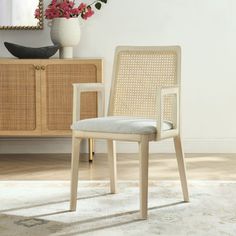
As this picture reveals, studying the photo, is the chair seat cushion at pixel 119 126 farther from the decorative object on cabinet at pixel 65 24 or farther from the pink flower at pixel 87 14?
the pink flower at pixel 87 14

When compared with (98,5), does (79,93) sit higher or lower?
lower

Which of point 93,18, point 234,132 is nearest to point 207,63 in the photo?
point 234,132

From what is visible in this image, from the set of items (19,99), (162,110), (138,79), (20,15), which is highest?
(20,15)

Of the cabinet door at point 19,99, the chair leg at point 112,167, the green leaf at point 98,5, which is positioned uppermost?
the green leaf at point 98,5

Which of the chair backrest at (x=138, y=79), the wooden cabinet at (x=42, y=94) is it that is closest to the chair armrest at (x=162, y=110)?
the chair backrest at (x=138, y=79)

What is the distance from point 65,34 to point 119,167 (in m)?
1.01

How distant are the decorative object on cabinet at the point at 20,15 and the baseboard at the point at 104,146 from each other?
2.75 ft

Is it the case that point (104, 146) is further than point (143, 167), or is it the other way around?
point (104, 146)

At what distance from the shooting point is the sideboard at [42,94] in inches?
165

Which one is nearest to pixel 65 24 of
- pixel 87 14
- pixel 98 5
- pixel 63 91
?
pixel 87 14

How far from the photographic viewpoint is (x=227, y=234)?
2434 mm

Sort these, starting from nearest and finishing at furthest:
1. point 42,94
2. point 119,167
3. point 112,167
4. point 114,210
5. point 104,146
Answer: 1. point 114,210
2. point 112,167
3. point 119,167
4. point 42,94
5. point 104,146

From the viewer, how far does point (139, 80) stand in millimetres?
3217

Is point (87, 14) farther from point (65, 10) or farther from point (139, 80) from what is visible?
point (139, 80)
